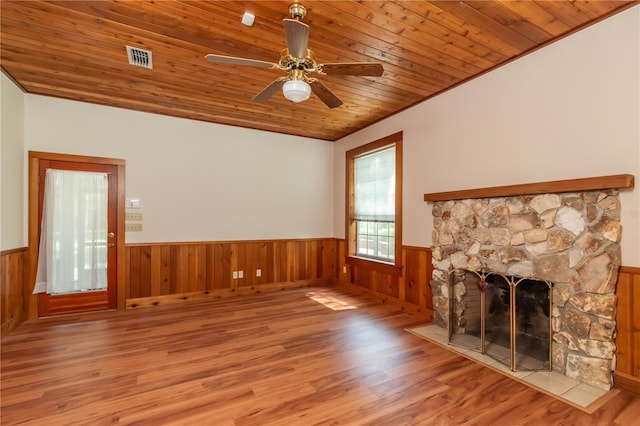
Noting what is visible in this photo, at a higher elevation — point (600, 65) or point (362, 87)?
point (362, 87)

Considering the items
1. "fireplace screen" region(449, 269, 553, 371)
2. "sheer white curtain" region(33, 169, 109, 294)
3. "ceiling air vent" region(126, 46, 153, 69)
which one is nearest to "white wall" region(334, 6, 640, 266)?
"fireplace screen" region(449, 269, 553, 371)

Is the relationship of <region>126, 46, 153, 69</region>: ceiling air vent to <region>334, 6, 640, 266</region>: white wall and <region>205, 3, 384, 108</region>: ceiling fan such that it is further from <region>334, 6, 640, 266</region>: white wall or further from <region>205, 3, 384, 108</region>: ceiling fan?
<region>334, 6, 640, 266</region>: white wall

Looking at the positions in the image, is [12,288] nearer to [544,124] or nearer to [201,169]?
[201,169]

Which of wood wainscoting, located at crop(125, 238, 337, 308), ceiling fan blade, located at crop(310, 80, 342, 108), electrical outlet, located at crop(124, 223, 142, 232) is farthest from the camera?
wood wainscoting, located at crop(125, 238, 337, 308)

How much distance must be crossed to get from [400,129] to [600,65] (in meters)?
2.31

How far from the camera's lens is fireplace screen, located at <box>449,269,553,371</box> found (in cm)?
279

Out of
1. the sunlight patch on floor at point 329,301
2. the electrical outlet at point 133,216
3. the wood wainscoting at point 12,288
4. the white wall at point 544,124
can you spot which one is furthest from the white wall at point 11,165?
the white wall at point 544,124

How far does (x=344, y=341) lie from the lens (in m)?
3.30

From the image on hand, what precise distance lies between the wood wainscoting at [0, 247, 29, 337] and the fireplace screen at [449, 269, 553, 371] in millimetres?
4835

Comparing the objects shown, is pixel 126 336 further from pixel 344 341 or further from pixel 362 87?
pixel 362 87

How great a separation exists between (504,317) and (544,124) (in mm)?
2069

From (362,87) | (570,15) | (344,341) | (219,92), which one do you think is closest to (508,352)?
(344,341)

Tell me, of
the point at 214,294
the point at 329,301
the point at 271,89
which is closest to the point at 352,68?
the point at 271,89

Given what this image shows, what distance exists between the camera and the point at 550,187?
2.66 metres
